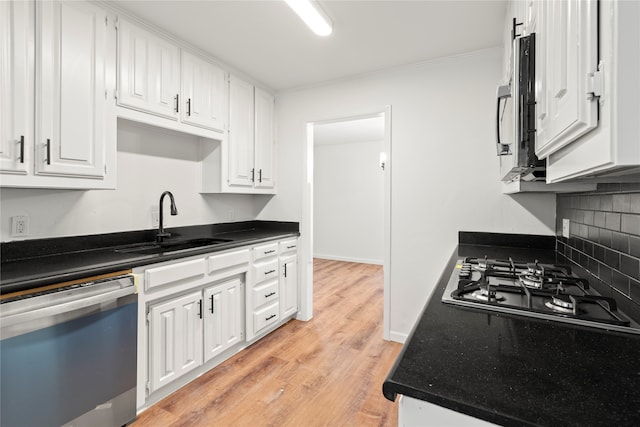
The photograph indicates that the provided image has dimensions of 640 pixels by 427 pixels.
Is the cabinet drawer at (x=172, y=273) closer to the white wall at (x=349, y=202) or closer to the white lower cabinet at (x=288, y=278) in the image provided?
the white lower cabinet at (x=288, y=278)

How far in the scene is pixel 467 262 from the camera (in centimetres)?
182

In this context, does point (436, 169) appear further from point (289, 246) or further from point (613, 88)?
point (613, 88)

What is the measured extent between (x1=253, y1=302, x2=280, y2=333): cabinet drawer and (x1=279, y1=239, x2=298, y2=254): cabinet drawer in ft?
1.71

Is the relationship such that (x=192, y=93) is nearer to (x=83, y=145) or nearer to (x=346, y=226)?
(x=83, y=145)

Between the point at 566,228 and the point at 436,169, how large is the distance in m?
1.06

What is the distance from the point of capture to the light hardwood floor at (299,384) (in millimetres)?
1832

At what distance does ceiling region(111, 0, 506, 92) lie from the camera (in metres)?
1.99

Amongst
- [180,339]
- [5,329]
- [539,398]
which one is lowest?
[180,339]

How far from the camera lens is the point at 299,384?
2.17m

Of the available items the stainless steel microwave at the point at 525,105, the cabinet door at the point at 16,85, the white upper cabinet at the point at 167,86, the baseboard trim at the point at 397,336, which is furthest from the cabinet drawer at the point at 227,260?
the stainless steel microwave at the point at 525,105

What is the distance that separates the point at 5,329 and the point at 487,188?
2.98 meters

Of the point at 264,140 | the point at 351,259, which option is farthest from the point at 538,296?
the point at 351,259

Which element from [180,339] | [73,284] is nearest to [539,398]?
[73,284]

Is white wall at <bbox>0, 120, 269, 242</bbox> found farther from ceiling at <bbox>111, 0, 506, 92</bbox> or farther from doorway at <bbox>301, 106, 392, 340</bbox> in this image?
doorway at <bbox>301, 106, 392, 340</bbox>
